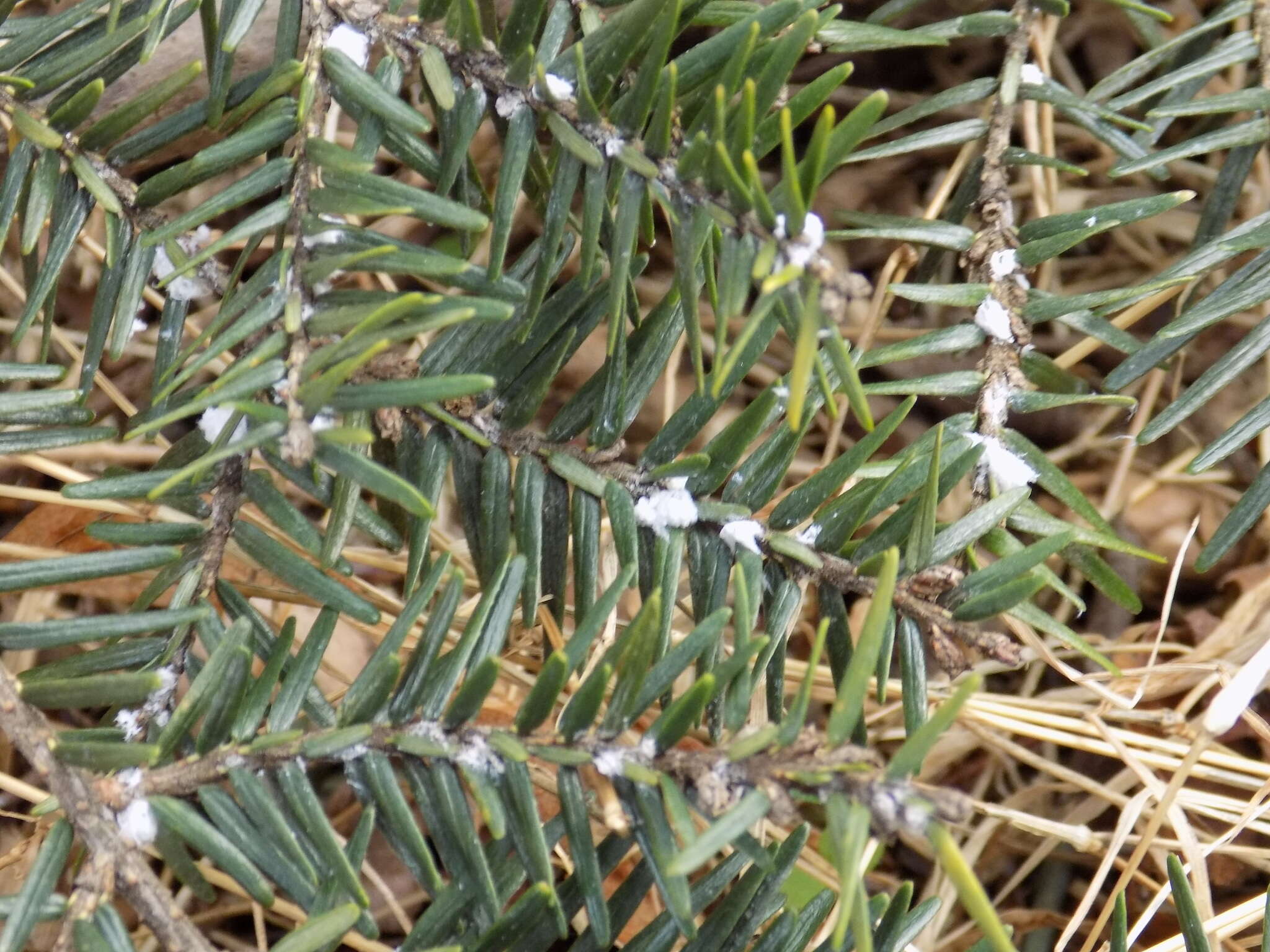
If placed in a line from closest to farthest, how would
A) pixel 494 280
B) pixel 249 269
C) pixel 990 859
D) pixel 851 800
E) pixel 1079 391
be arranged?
1. pixel 851 800
2. pixel 494 280
3. pixel 1079 391
4. pixel 990 859
5. pixel 249 269

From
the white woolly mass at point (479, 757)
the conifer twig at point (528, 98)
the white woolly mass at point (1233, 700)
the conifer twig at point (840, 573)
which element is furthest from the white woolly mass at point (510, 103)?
the white woolly mass at point (1233, 700)

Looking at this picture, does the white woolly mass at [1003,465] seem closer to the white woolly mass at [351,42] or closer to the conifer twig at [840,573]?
the conifer twig at [840,573]

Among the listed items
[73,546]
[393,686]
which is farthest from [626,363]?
[73,546]

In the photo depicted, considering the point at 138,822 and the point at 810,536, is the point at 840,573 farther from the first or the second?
the point at 138,822

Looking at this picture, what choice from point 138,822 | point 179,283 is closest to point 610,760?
point 138,822

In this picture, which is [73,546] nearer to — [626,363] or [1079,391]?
[626,363]

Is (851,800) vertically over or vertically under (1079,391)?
under
